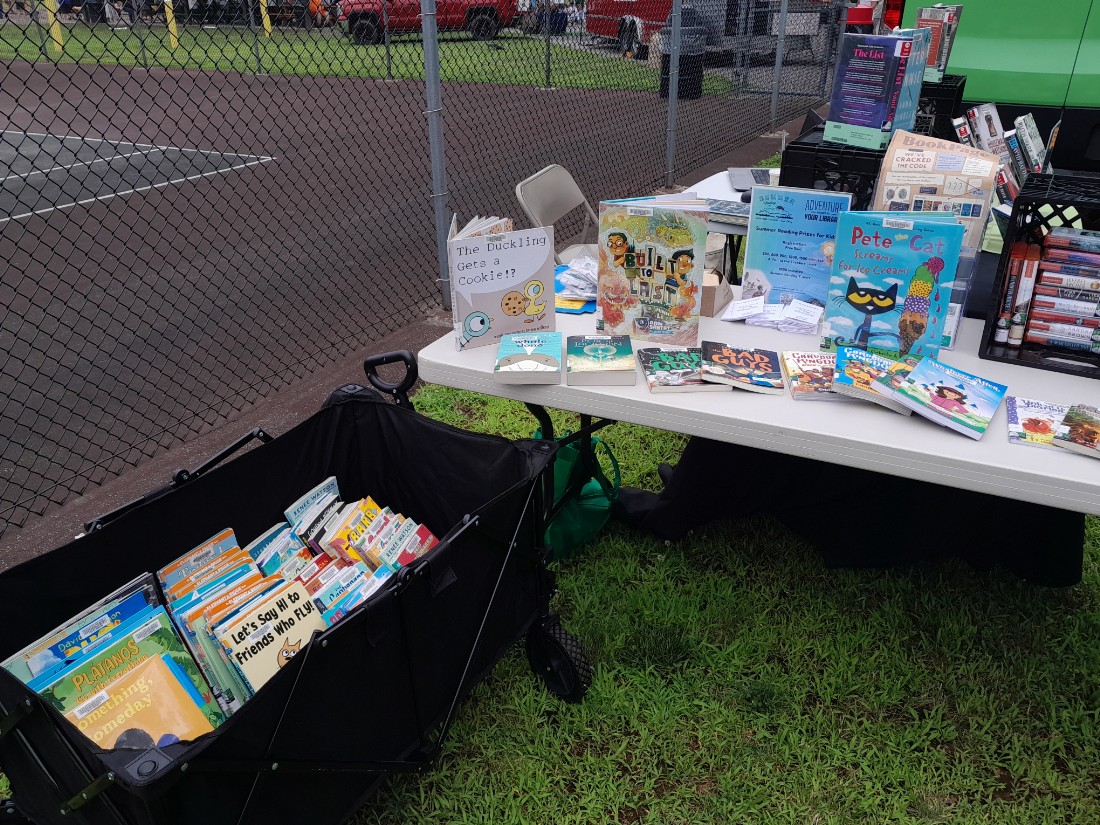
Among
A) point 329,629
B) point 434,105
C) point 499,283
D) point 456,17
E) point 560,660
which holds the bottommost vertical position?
point 560,660

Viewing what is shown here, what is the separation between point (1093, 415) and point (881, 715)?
2.98 feet

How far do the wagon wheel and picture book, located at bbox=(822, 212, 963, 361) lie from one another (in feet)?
3.24

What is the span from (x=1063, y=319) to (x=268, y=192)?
5807mm

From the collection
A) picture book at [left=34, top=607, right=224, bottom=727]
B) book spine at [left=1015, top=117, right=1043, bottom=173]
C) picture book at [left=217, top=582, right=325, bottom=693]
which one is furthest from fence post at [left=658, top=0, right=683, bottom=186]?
picture book at [left=34, top=607, right=224, bottom=727]

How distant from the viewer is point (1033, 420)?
1659 mm

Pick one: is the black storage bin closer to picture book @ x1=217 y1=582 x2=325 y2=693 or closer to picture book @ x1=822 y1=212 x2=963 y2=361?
picture book @ x1=217 y1=582 x2=325 y2=693

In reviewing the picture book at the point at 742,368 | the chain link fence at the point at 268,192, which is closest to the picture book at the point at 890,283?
the picture book at the point at 742,368

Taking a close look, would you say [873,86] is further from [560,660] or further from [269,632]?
[269,632]

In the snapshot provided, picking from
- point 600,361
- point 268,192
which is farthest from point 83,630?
point 268,192

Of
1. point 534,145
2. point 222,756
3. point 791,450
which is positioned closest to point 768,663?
point 791,450

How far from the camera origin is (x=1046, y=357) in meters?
1.91

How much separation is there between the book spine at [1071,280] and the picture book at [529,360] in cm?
112

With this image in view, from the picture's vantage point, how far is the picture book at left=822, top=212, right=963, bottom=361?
71.3 inches

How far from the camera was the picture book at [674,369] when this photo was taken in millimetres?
1822
